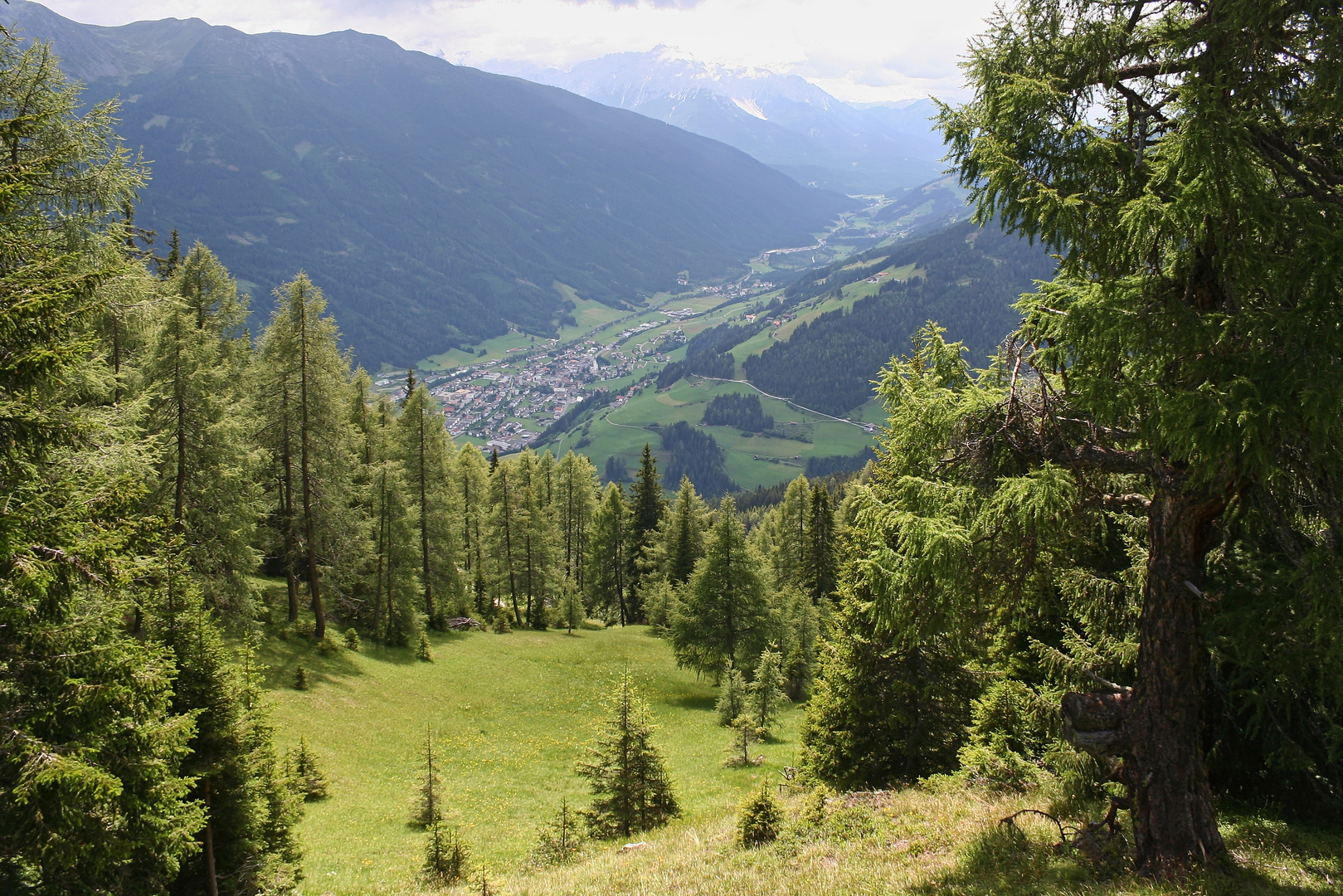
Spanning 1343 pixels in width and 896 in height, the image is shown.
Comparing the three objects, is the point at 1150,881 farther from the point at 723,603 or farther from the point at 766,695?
the point at 723,603

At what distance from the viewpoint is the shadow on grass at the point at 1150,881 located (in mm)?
6898

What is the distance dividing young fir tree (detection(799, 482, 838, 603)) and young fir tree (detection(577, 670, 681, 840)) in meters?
30.8

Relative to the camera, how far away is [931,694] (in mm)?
15898

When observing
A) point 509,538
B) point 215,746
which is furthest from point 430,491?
point 215,746

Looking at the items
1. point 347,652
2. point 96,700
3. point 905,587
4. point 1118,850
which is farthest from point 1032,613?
point 347,652

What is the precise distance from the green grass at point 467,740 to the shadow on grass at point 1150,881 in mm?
9245

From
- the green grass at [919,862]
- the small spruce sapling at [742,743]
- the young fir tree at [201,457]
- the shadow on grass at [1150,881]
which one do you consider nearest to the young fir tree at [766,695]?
the small spruce sapling at [742,743]

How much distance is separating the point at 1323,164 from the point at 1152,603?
484 cm

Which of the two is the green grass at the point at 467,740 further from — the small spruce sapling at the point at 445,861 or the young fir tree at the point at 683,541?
the young fir tree at the point at 683,541

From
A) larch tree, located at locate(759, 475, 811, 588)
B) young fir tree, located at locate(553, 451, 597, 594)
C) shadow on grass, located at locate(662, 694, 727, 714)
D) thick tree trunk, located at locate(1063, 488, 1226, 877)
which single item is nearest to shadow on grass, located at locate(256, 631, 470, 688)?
shadow on grass, located at locate(662, 694, 727, 714)

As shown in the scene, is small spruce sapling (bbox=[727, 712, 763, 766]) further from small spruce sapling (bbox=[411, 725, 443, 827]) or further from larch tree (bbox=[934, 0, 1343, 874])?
larch tree (bbox=[934, 0, 1343, 874])

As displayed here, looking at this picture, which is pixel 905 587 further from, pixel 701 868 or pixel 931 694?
pixel 931 694

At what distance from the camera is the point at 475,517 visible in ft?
177

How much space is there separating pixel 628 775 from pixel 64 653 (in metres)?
12.5
